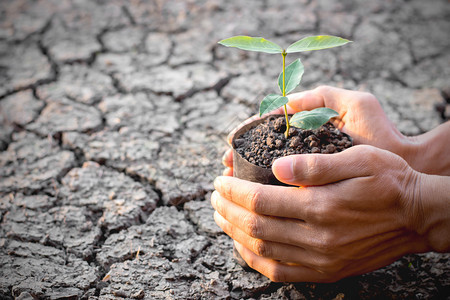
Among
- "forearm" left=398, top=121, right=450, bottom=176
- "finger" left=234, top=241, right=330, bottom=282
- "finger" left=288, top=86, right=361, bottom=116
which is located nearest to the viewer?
"finger" left=234, top=241, right=330, bottom=282

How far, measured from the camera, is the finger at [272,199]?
0.97 metres

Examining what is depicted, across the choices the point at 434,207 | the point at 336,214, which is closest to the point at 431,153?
the point at 434,207

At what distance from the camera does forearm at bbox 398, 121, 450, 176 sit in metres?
1.32

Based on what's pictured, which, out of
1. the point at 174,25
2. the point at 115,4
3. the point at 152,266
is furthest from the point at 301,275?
the point at 115,4

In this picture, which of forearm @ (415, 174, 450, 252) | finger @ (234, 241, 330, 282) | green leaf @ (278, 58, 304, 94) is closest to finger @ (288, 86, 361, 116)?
green leaf @ (278, 58, 304, 94)

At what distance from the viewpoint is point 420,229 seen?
1040 millimetres

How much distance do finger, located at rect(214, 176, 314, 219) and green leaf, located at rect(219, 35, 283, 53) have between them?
0.34 metres

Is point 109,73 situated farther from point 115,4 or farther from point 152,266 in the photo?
point 152,266

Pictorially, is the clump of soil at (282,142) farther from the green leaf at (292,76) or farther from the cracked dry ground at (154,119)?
the cracked dry ground at (154,119)

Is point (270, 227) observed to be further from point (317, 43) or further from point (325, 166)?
point (317, 43)

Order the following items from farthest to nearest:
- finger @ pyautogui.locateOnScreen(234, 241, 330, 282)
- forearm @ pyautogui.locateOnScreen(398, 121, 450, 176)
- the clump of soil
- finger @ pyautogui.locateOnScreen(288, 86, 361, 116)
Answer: forearm @ pyautogui.locateOnScreen(398, 121, 450, 176) < finger @ pyautogui.locateOnScreen(288, 86, 361, 116) < finger @ pyautogui.locateOnScreen(234, 241, 330, 282) < the clump of soil

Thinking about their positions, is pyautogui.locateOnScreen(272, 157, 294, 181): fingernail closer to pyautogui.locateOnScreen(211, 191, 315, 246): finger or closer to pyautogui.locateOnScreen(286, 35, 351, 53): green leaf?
pyautogui.locateOnScreen(211, 191, 315, 246): finger

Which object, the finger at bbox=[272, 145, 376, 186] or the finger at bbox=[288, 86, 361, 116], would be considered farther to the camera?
the finger at bbox=[288, 86, 361, 116]

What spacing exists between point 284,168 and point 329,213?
17 cm
